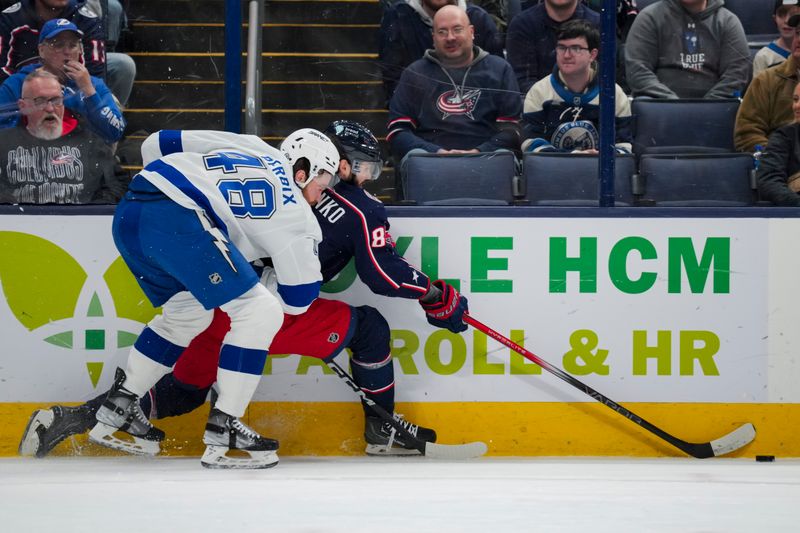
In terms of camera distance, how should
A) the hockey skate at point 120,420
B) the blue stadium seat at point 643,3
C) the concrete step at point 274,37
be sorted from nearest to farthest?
the hockey skate at point 120,420, the concrete step at point 274,37, the blue stadium seat at point 643,3

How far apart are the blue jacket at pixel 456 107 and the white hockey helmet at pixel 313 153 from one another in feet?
1.19

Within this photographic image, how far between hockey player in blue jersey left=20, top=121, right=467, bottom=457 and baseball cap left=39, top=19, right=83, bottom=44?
3.04ft

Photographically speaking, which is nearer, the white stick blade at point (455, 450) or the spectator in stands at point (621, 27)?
the white stick blade at point (455, 450)

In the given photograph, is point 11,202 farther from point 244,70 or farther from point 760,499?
point 760,499

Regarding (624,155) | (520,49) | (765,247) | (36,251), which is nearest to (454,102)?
(520,49)

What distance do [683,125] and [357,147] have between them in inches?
47.4

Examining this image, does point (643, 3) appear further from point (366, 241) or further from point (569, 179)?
point (366, 241)

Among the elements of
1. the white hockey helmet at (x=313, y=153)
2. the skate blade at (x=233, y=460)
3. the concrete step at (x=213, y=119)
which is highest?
the concrete step at (x=213, y=119)

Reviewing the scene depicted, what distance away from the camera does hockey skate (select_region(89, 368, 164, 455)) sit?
356 cm

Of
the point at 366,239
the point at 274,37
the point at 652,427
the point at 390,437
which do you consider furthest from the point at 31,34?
the point at 652,427

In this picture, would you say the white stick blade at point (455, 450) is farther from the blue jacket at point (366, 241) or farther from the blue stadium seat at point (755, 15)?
the blue stadium seat at point (755, 15)

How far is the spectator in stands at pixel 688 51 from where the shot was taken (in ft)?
13.8

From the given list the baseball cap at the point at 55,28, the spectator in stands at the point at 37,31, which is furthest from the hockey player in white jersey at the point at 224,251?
the baseball cap at the point at 55,28

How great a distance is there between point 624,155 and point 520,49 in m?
0.51
